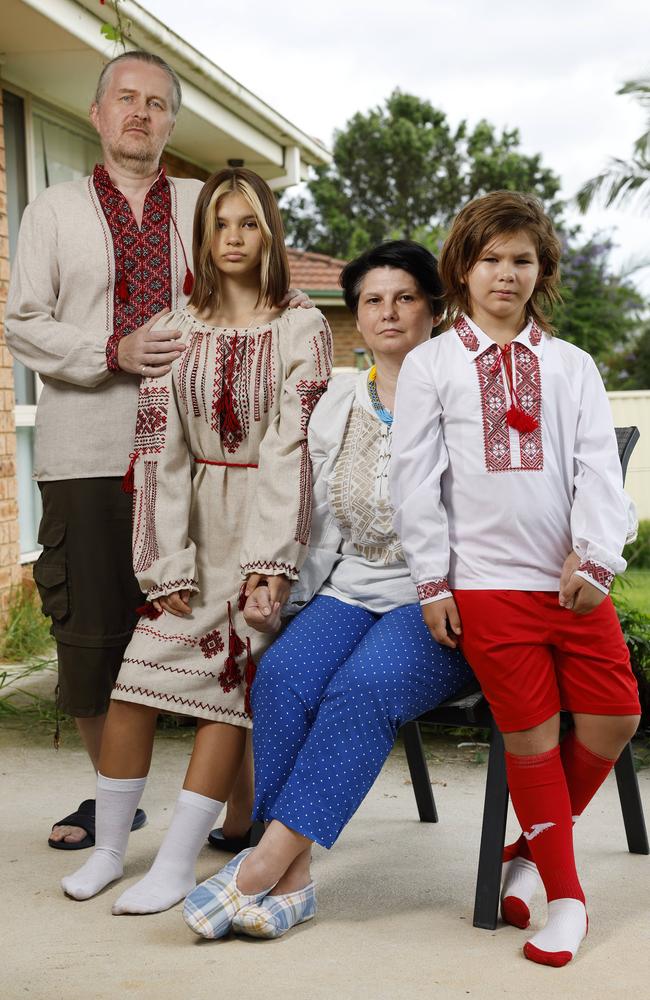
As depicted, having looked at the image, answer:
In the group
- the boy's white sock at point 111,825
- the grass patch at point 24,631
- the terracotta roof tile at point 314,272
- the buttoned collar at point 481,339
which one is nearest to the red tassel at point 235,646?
the boy's white sock at point 111,825

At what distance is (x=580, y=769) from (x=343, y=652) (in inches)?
22.7

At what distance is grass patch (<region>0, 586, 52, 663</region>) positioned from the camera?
5.73 meters

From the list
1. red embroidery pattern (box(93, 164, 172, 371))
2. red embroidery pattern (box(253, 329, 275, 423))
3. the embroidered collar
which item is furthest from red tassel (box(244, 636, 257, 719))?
the embroidered collar

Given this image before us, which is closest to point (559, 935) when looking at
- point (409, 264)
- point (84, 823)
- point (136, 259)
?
point (84, 823)

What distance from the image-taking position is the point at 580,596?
2.44 m

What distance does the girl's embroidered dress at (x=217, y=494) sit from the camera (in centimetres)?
274

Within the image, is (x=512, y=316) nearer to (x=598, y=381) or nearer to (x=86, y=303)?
(x=598, y=381)

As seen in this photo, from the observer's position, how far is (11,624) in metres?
5.90

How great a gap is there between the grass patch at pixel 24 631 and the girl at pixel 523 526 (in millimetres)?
3563

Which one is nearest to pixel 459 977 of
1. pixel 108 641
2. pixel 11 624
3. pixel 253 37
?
pixel 108 641

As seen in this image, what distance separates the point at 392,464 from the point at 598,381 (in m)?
0.48

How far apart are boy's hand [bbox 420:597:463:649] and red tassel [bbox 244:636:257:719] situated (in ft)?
1.46

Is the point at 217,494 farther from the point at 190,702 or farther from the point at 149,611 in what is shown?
the point at 190,702

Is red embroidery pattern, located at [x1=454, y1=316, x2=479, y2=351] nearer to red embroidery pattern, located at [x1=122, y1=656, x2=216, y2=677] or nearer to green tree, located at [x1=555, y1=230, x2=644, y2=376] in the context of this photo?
red embroidery pattern, located at [x1=122, y1=656, x2=216, y2=677]
